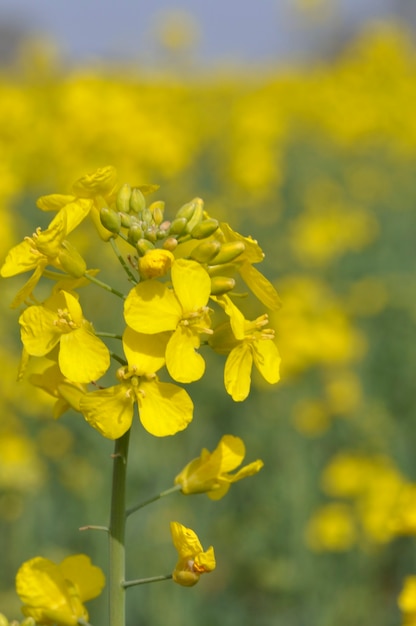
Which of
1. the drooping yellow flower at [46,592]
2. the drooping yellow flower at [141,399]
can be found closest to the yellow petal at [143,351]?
the drooping yellow flower at [141,399]

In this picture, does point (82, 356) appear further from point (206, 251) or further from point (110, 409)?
point (206, 251)

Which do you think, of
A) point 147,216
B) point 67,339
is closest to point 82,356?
point 67,339

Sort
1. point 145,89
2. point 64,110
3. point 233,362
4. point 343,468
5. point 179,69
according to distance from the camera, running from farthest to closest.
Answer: point 179,69 < point 145,89 < point 64,110 < point 343,468 < point 233,362

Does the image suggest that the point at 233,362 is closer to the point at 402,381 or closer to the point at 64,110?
the point at 402,381

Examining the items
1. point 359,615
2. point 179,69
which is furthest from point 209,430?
point 179,69

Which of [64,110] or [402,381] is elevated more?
[64,110]

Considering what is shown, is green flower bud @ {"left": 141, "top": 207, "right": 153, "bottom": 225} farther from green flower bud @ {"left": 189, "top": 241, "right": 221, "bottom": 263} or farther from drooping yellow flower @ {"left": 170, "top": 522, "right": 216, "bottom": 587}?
drooping yellow flower @ {"left": 170, "top": 522, "right": 216, "bottom": 587}
